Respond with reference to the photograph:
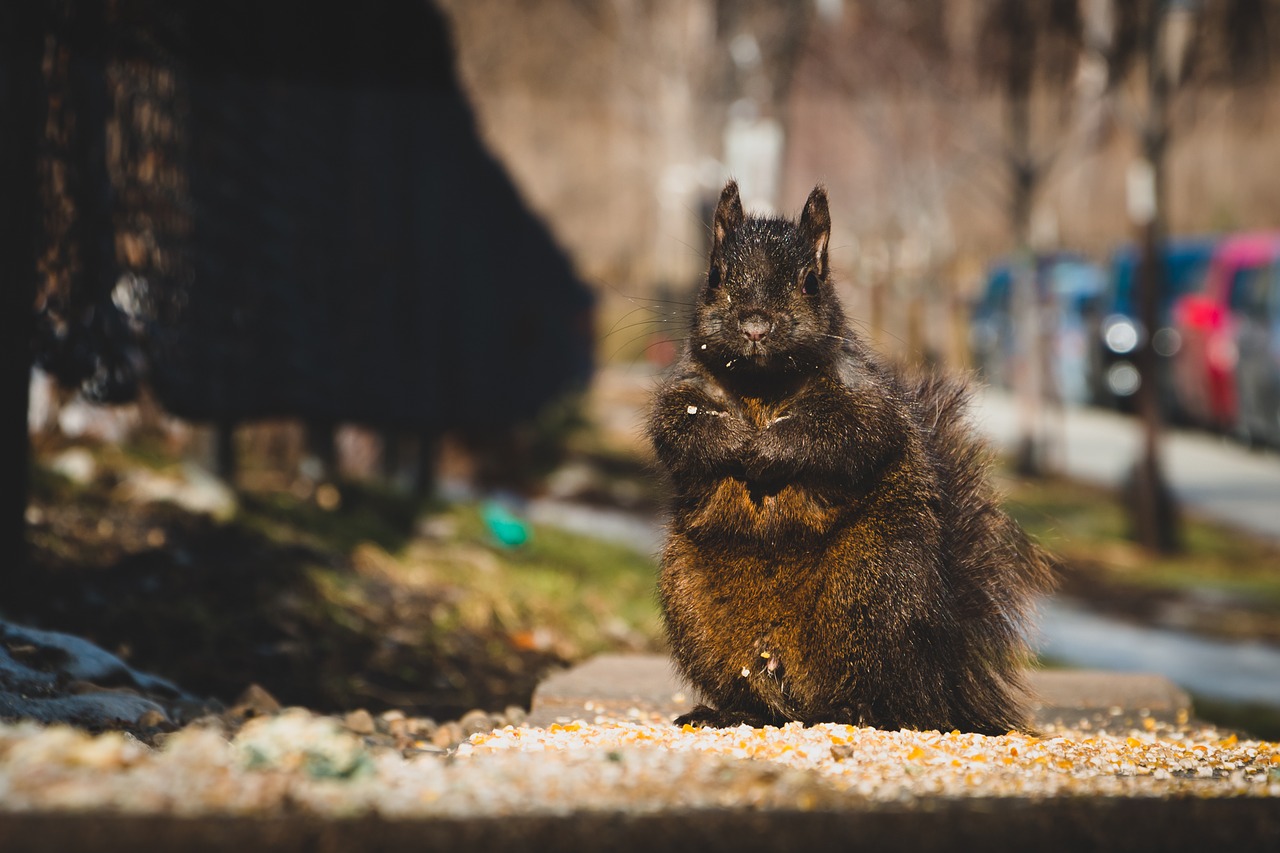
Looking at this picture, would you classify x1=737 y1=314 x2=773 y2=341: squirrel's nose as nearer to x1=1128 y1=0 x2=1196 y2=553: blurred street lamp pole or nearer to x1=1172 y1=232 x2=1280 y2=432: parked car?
x1=1128 y1=0 x2=1196 y2=553: blurred street lamp pole

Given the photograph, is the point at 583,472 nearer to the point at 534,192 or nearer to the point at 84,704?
the point at 84,704

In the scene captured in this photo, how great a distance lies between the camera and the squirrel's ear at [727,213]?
370 cm

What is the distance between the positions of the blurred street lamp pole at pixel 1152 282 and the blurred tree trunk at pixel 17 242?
966 centimetres

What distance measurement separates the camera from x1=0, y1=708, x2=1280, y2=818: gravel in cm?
229

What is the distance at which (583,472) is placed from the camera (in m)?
15.4

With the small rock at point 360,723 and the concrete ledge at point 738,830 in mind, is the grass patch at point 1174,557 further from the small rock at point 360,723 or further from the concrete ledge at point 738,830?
the concrete ledge at point 738,830

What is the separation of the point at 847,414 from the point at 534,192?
3413 cm

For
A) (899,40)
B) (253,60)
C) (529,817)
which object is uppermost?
(899,40)

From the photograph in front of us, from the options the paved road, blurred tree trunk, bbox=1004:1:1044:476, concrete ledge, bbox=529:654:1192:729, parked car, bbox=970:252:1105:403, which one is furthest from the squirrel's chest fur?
parked car, bbox=970:252:1105:403

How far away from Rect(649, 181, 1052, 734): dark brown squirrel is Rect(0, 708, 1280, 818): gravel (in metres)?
0.16

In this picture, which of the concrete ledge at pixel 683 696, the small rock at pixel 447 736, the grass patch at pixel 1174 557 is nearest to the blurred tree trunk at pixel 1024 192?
the grass patch at pixel 1174 557

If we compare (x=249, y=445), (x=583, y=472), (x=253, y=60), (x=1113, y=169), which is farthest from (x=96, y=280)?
(x=1113, y=169)

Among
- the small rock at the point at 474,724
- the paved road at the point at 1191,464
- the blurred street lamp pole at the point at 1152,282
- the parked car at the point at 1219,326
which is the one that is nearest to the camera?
the small rock at the point at 474,724

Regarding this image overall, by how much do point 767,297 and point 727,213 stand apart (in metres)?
0.32
